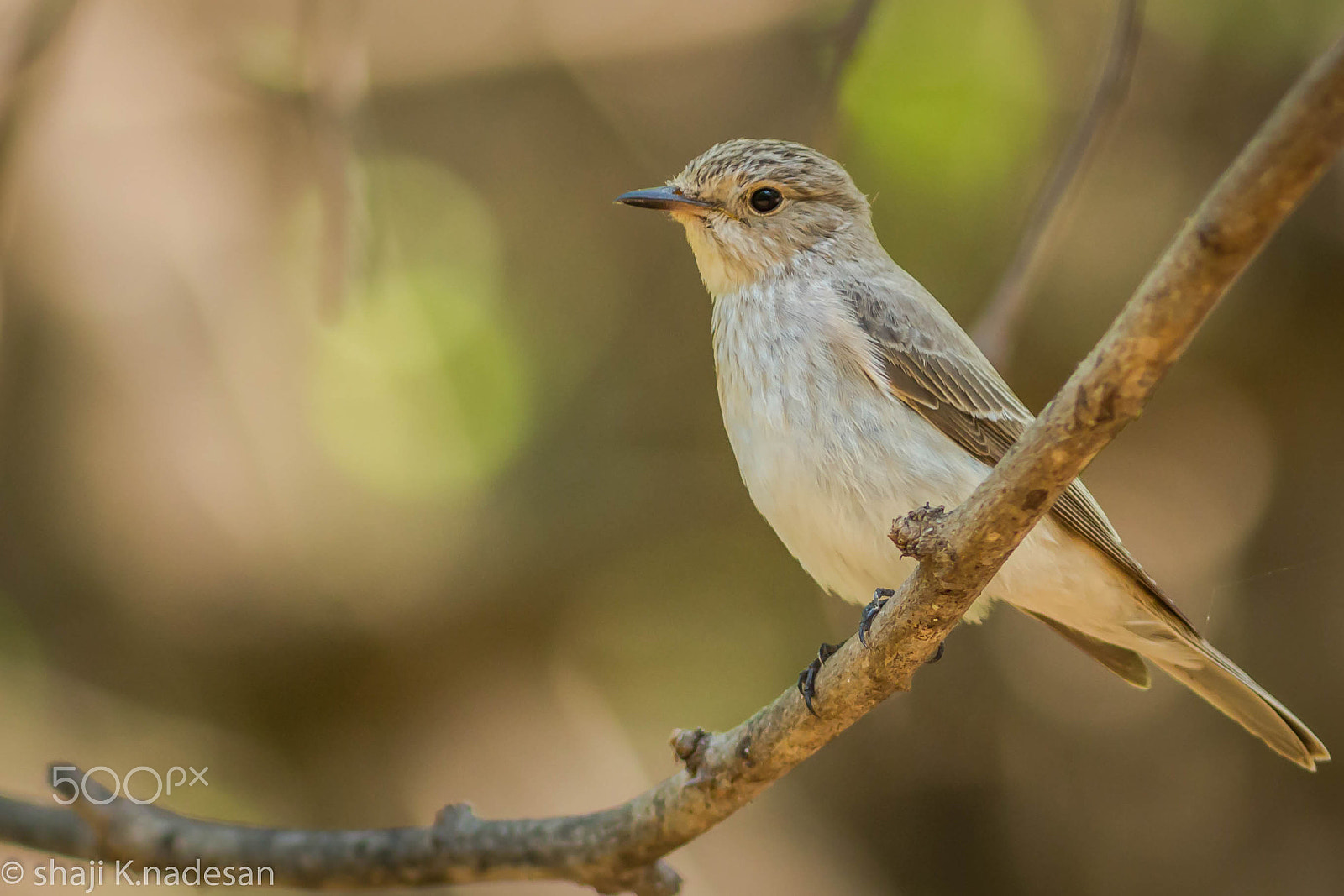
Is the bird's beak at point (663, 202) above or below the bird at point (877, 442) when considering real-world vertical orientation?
above

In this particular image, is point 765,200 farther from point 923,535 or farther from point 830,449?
point 923,535

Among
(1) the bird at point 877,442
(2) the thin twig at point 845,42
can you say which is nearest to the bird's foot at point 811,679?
(1) the bird at point 877,442

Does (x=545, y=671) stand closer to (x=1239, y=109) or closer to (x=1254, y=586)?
(x=1254, y=586)

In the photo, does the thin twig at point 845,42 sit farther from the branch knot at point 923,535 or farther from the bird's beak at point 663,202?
the branch knot at point 923,535

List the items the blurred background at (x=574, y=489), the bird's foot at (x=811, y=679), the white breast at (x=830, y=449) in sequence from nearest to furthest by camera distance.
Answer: the bird's foot at (x=811, y=679) → the white breast at (x=830, y=449) → the blurred background at (x=574, y=489)

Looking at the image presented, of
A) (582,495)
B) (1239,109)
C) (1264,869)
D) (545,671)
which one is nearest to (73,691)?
(545,671)

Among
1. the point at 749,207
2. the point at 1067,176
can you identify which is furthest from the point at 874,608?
the point at 749,207

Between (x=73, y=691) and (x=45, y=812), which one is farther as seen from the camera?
(x=73, y=691)
